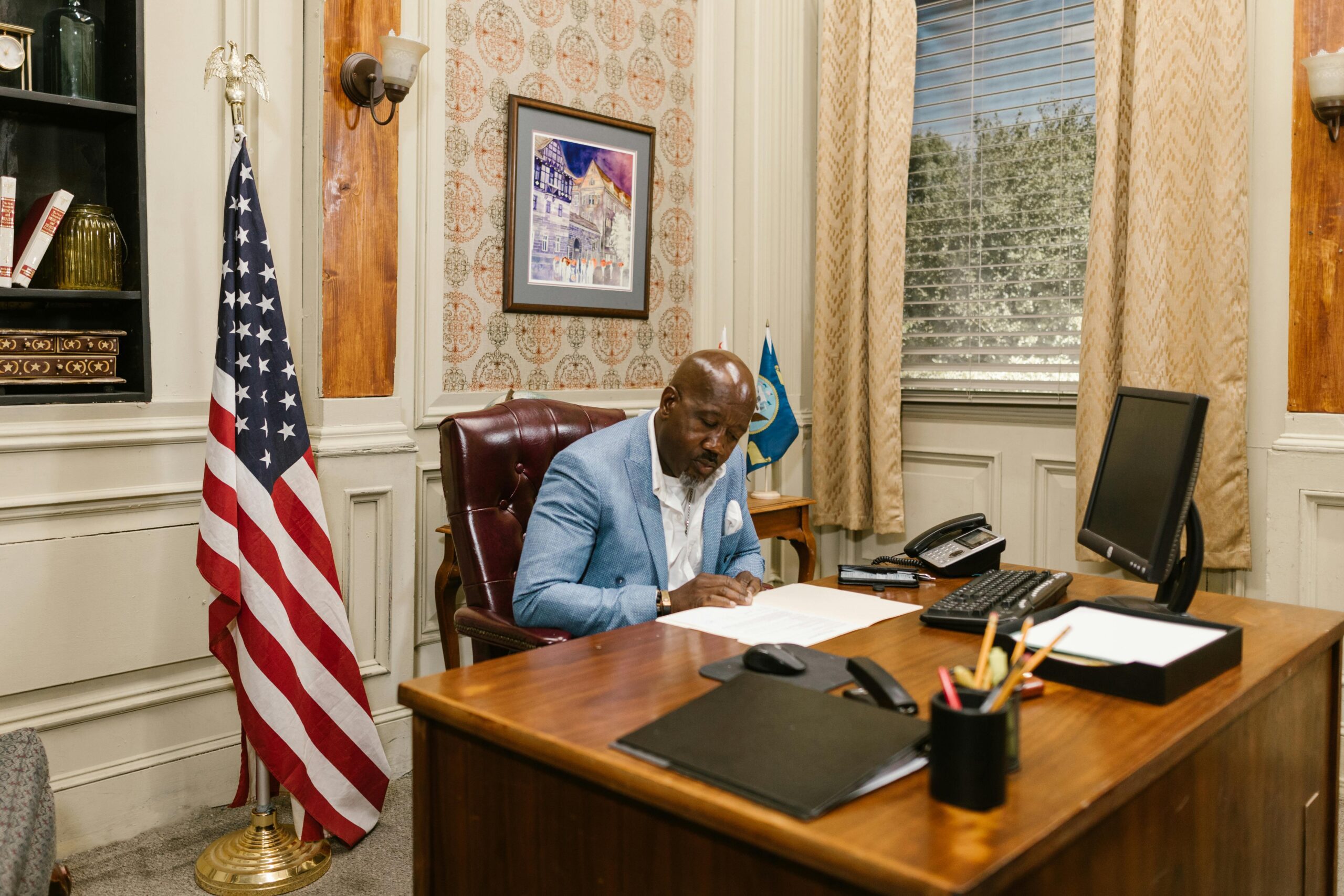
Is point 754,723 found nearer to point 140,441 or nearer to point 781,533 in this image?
point 140,441

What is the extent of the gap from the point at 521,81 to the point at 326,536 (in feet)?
5.58

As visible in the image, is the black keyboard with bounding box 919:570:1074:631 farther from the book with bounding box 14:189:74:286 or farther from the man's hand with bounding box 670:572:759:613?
the book with bounding box 14:189:74:286

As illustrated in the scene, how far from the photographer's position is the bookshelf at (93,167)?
7.76ft

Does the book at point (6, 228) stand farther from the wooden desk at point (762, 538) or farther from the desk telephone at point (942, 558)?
the desk telephone at point (942, 558)

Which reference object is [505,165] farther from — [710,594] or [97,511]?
[710,594]

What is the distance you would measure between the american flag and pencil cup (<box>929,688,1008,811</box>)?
1.83 meters

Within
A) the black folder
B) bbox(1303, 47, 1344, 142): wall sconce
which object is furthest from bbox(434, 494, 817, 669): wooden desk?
bbox(1303, 47, 1344, 142): wall sconce

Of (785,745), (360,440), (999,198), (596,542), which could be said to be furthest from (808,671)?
(999,198)

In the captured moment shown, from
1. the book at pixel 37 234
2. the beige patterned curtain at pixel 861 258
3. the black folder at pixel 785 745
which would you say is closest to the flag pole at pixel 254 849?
the book at pixel 37 234

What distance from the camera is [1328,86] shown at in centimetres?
275

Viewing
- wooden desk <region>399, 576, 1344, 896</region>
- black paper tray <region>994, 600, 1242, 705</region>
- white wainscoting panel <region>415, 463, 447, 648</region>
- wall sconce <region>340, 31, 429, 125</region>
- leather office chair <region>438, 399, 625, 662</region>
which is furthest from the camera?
white wainscoting panel <region>415, 463, 447, 648</region>

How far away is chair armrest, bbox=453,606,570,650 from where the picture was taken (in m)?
1.91

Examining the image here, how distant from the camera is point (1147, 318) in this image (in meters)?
3.07

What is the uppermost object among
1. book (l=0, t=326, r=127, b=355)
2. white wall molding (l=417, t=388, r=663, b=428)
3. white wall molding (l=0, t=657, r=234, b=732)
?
book (l=0, t=326, r=127, b=355)
